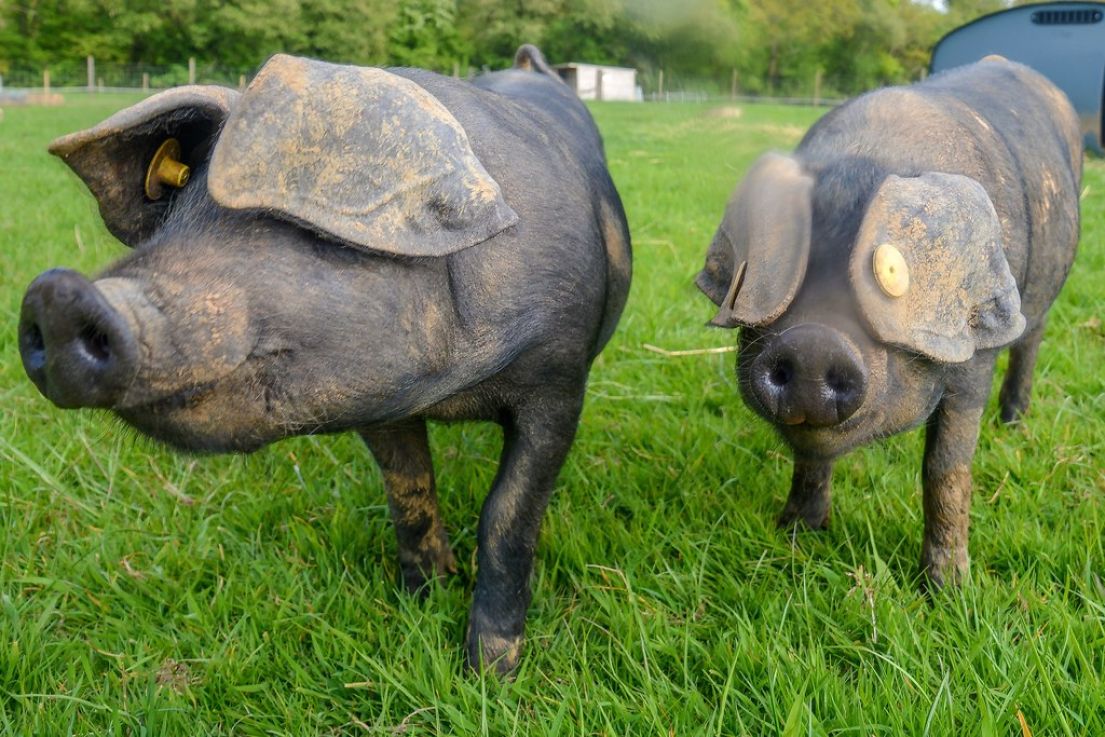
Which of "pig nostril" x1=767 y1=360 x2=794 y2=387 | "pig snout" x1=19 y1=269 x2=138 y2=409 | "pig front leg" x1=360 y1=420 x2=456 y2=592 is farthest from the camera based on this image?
"pig front leg" x1=360 y1=420 x2=456 y2=592

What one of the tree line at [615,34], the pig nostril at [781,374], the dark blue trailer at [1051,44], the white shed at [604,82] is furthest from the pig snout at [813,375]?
the dark blue trailer at [1051,44]

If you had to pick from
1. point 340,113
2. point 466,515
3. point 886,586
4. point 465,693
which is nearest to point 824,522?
point 886,586

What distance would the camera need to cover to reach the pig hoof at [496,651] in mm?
2143

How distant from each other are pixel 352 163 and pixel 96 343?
44cm

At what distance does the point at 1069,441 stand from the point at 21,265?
195 inches

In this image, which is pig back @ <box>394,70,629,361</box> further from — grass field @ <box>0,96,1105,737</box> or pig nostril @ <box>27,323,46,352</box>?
pig nostril @ <box>27,323,46,352</box>

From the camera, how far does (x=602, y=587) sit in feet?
7.59

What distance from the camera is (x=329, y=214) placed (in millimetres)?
1394

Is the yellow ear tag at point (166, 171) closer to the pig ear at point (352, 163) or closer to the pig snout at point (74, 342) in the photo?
the pig ear at point (352, 163)

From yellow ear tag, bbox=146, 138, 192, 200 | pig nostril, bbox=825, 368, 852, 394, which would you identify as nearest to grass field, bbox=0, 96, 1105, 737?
yellow ear tag, bbox=146, 138, 192, 200

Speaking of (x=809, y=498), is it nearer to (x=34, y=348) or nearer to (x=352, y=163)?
(x=352, y=163)

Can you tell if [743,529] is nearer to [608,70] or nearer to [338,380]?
[608,70]

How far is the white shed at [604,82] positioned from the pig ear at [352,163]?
759mm

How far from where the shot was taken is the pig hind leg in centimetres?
328
